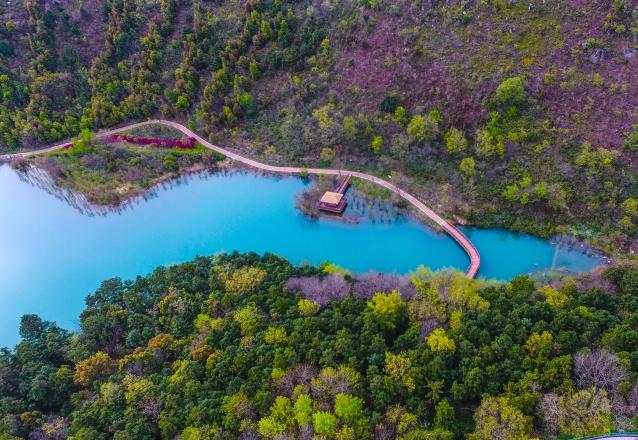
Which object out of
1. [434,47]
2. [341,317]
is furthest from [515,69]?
[341,317]

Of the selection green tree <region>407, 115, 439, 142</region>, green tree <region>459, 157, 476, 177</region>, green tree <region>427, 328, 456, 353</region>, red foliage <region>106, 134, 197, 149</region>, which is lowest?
green tree <region>427, 328, 456, 353</region>

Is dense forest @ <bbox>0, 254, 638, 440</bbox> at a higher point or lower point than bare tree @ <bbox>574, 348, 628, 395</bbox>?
higher

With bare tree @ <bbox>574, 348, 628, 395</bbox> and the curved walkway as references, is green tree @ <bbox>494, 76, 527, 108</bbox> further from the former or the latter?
bare tree @ <bbox>574, 348, 628, 395</bbox>

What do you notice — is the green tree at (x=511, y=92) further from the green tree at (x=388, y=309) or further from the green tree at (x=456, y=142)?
the green tree at (x=388, y=309)

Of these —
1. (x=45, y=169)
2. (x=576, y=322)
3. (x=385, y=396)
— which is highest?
(x=45, y=169)

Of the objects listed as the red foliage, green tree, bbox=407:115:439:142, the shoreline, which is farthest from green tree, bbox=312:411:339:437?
the red foliage

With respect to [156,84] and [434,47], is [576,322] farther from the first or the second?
[156,84]
